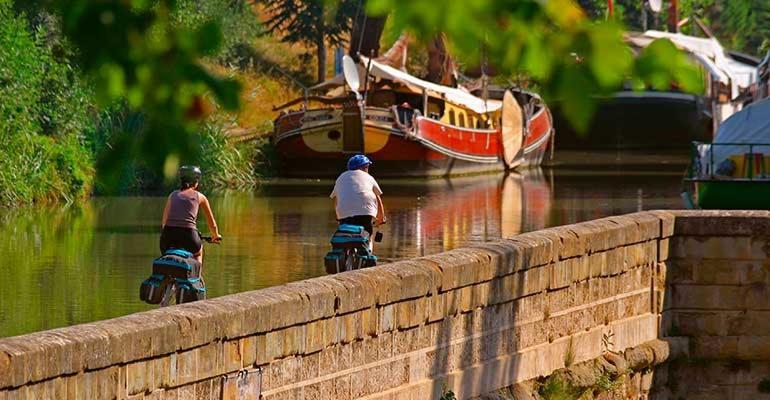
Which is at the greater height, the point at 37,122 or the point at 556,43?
the point at 37,122

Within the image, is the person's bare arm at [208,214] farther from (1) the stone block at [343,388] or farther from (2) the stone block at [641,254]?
(1) the stone block at [343,388]

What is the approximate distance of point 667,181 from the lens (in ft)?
150

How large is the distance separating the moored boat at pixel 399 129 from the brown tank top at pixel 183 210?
29.4 m

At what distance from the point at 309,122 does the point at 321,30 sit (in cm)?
1475

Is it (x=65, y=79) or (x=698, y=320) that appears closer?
(x=698, y=320)

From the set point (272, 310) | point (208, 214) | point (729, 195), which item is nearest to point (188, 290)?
point (208, 214)

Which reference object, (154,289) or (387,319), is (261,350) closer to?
(387,319)

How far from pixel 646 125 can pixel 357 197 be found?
4571 cm

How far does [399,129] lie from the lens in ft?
153

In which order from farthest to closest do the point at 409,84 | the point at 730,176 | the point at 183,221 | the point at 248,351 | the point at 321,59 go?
the point at 321,59
the point at 409,84
the point at 730,176
the point at 183,221
the point at 248,351

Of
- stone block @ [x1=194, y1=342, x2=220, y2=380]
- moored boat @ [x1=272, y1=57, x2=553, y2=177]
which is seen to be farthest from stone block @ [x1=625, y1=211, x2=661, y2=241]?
moored boat @ [x1=272, y1=57, x2=553, y2=177]

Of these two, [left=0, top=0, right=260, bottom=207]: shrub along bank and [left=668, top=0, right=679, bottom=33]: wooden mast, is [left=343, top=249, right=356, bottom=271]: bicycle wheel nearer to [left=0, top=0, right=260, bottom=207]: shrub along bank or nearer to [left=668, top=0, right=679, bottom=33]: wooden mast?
[left=0, top=0, right=260, bottom=207]: shrub along bank

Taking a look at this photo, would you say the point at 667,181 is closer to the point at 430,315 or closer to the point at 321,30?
the point at 321,30

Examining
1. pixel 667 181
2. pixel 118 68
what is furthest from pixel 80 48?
pixel 667 181
